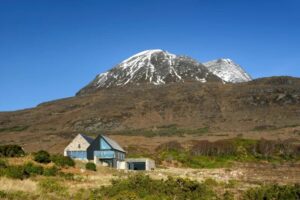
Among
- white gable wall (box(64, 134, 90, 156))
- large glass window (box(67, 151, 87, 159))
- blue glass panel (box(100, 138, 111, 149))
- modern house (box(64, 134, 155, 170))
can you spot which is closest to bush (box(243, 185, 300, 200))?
modern house (box(64, 134, 155, 170))

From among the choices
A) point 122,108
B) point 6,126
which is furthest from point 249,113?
point 6,126

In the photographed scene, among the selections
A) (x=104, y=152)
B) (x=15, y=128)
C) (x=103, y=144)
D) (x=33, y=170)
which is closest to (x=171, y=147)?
(x=103, y=144)

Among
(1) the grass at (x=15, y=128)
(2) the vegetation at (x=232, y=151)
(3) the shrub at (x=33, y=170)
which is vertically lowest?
(3) the shrub at (x=33, y=170)

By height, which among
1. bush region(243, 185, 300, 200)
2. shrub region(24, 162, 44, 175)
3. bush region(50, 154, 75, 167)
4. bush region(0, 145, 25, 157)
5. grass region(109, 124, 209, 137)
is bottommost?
bush region(243, 185, 300, 200)

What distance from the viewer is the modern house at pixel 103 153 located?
6731cm

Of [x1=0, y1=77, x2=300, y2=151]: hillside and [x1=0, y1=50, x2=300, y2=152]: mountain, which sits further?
[x1=0, y1=77, x2=300, y2=151]: hillside

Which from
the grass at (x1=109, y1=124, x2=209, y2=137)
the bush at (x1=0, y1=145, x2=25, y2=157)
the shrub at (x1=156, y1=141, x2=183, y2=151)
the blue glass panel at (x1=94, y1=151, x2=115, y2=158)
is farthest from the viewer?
the grass at (x1=109, y1=124, x2=209, y2=137)

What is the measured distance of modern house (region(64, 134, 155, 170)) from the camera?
221 ft

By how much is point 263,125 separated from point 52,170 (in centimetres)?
11255

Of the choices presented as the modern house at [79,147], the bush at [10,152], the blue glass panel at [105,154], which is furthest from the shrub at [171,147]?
the bush at [10,152]

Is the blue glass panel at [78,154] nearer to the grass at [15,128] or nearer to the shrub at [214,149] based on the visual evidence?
the shrub at [214,149]

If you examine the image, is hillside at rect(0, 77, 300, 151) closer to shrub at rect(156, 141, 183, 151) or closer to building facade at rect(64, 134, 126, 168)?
shrub at rect(156, 141, 183, 151)

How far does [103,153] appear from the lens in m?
68.0

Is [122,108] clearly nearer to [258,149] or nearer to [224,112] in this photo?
[224,112]
